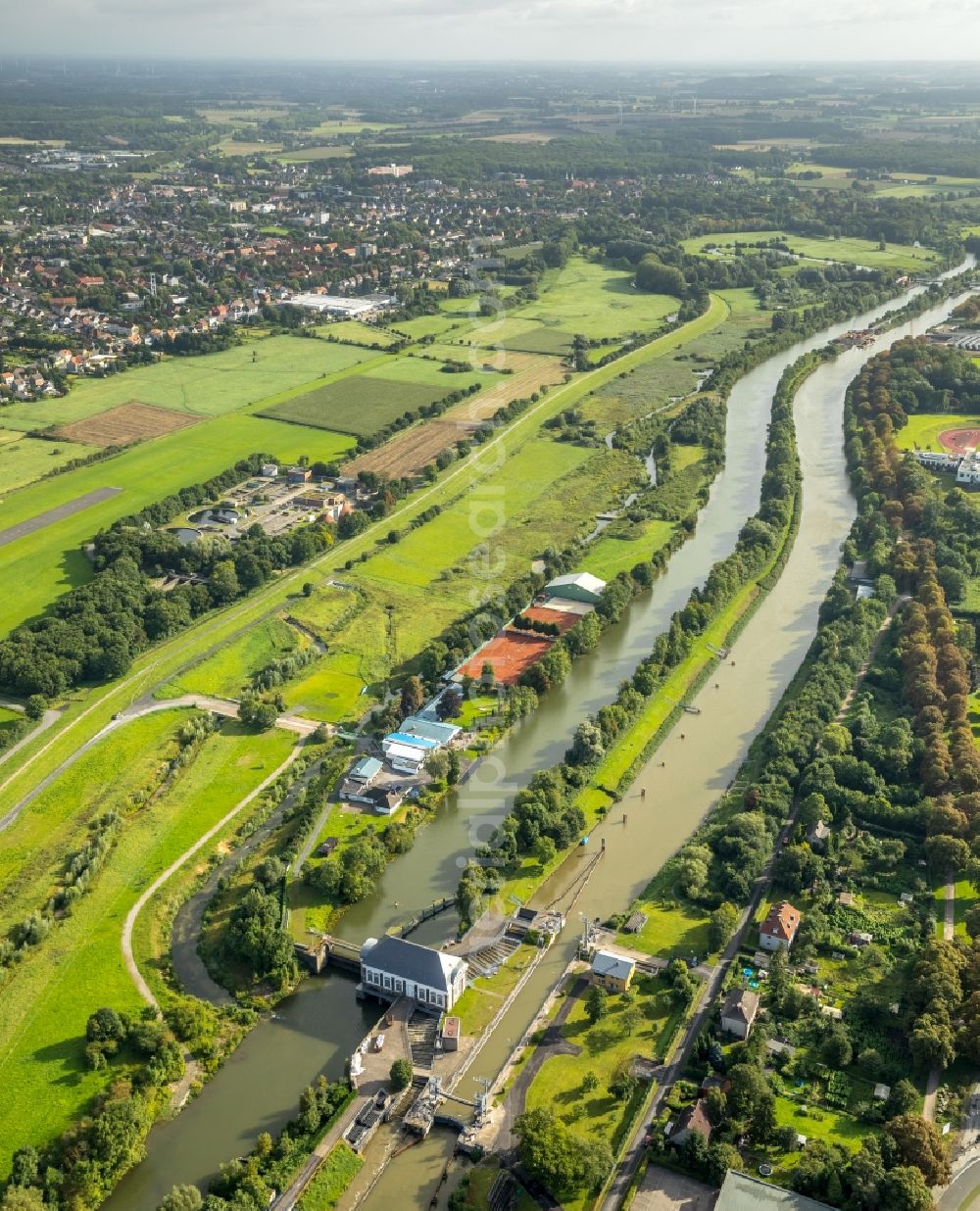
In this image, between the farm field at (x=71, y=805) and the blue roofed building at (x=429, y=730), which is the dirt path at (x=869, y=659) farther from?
the farm field at (x=71, y=805)

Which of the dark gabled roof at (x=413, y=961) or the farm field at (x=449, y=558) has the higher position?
the farm field at (x=449, y=558)

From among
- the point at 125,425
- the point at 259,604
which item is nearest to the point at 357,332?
the point at 125,425

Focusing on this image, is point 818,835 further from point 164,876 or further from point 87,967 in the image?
point 87,967

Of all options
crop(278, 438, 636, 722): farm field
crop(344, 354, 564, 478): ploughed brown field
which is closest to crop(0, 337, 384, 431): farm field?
crop(344, 354, 564, 478): ploughed brown field

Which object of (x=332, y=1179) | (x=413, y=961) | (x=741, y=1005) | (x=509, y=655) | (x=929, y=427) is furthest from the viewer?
(x=929, y=427)

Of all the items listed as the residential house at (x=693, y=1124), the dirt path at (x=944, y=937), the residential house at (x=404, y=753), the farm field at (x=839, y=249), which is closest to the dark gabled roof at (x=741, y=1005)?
the residential house at (x=693, y=1124)

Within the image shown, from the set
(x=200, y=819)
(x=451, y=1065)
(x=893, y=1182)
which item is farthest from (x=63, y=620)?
(x=893, y=1182)

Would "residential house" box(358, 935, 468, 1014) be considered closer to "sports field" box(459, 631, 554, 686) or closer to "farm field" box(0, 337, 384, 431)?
"sports field" box(459, 631, 554, 686)
